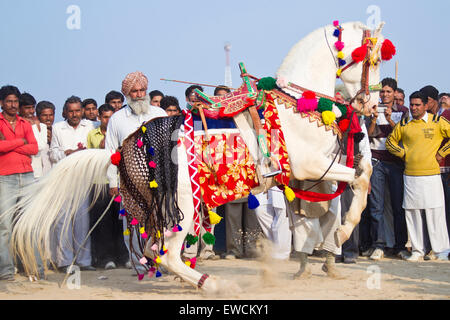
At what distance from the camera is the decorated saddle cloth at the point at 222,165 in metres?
5.66

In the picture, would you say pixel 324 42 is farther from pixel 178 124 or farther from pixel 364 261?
pixel 364 261

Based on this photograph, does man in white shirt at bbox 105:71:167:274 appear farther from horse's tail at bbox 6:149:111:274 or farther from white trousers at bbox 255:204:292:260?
white trousers at bbox 255:204:292:260

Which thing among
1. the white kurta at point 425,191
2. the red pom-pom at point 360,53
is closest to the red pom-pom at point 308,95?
the red pom-pom at point 360,53

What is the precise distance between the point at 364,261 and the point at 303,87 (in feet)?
11.6

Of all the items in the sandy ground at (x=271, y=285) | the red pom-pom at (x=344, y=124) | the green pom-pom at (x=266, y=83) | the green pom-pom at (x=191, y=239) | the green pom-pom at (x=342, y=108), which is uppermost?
the green pom-pom at (x=266, y=83)

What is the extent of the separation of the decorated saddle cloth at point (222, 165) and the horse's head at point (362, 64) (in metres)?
1.38

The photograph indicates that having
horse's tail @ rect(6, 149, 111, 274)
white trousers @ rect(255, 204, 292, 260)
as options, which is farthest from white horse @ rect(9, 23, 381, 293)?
white trousers @ rect(255, 204, 292, 260)

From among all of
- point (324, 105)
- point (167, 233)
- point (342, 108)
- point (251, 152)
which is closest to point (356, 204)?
point (342, 108)

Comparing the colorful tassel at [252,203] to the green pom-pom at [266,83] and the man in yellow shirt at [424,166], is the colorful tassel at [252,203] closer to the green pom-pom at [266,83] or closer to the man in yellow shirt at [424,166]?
the green pom-pom at [266,83]

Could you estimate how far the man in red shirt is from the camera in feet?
22.7

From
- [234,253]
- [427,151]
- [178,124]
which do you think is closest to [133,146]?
[178,124]

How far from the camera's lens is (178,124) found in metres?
5.75

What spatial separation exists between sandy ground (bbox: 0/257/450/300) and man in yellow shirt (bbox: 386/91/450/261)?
22.8 inches

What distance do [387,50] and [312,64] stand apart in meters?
0.82
